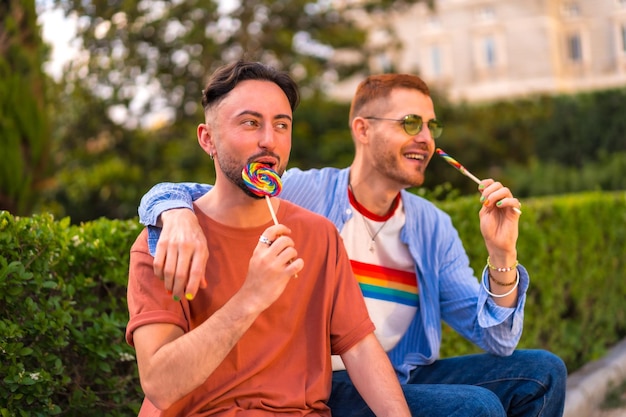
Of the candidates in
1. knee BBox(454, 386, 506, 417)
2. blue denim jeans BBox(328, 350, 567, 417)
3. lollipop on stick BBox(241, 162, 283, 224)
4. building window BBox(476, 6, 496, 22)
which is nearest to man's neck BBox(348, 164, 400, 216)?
blue denim jeans BBox(328, 350, 567, 417)

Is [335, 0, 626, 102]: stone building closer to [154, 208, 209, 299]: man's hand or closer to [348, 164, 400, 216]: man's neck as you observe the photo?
[348, 164, 400, 216]: man's neck

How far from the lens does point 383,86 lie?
13.0 ft

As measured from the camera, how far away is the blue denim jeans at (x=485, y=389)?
2.91 m

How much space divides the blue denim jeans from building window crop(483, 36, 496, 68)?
4323cm

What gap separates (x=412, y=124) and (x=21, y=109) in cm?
572

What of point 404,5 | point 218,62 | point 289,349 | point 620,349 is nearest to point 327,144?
point 218,62

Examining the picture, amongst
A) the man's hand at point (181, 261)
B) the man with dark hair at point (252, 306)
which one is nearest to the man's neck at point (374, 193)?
the man with dark hair at point (252, 306)

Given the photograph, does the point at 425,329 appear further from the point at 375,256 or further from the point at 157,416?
the point at 157,416

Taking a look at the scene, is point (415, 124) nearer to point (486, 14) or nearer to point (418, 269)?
point (418, 269)

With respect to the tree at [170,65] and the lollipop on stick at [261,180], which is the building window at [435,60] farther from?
the lollipop on stick at [261,180]

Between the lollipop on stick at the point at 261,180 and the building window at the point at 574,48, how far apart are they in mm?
26866

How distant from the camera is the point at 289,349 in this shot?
8.86ft

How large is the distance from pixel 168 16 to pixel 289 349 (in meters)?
16.2

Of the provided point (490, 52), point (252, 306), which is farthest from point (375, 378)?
point (490, 52)
